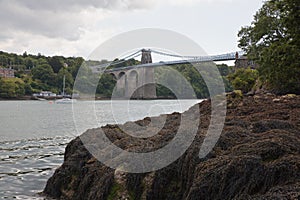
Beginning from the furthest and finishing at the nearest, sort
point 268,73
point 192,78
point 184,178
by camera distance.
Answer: point 192,78, point 268,73, point 184,178

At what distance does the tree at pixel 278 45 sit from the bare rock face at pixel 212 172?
4856mm

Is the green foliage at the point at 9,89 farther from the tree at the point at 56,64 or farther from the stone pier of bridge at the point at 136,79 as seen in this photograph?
the stone pier of bridge at the point at 136,79

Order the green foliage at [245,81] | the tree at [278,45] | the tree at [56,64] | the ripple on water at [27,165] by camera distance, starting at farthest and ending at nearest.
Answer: the tree at [56,64] < the green foliage at [245,81] < the tree at [278,45] < the ripple on water at [27,165]

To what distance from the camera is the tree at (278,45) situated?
13.3 meters

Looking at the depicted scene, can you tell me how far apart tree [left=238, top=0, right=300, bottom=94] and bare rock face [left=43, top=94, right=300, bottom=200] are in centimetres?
486

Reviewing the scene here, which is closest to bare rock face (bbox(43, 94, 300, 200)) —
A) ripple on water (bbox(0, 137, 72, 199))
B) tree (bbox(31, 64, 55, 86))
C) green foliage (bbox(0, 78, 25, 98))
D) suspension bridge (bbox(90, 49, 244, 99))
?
ripple on water (bbox(0, 137, 72, 199))

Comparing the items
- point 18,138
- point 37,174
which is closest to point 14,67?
point 18,138

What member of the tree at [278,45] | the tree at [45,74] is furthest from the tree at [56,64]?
the tree at [278,45]

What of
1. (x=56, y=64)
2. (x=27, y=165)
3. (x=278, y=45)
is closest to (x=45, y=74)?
(x=56, y=64)

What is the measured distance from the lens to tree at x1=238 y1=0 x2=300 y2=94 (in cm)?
1335

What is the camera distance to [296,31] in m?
13.0

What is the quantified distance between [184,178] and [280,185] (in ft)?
6.25

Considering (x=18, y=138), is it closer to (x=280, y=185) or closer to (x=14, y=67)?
(x=280, y=185)

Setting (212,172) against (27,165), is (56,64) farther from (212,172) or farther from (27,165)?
(212,172)
